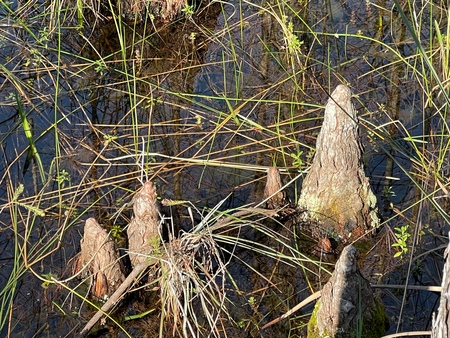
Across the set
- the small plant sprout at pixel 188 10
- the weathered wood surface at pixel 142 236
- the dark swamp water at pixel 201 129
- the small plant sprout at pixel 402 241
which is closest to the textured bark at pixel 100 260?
the weathered wood surface at pixel 142 236

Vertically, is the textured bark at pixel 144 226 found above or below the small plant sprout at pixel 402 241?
above

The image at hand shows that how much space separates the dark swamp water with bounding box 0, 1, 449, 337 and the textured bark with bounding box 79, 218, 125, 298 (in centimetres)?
15

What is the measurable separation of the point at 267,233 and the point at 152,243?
2.07 ft

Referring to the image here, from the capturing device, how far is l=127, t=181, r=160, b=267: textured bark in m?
3.59

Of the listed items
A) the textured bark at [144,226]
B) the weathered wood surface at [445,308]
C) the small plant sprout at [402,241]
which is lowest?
the small plant sprout at [402,241]

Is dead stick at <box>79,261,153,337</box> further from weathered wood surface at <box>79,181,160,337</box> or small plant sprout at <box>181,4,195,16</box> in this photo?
small plant sprout at <box>181,4,195,16</box>

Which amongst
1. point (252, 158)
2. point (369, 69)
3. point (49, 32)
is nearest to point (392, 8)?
point (369, 69)

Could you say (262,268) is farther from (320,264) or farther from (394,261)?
(394,261)

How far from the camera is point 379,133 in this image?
477cm

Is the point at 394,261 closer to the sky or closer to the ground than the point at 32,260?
closer to the ground

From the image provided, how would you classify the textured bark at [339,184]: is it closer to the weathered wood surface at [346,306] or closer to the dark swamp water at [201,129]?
the dark swamp water at [201,129]

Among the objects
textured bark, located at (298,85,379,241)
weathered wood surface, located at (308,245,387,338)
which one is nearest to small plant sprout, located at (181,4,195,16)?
textured bark, located at (298,85,379,241)

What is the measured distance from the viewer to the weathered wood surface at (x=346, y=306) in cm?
303

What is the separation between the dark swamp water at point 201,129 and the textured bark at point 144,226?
0.24 m
